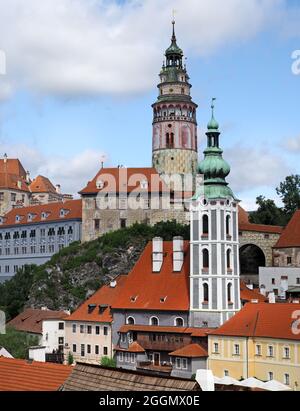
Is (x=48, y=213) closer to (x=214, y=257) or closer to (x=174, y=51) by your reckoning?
(x=174, y=51)

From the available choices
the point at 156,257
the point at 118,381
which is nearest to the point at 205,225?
the point at 156,257

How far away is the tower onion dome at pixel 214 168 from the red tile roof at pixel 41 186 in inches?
Answer: 1652

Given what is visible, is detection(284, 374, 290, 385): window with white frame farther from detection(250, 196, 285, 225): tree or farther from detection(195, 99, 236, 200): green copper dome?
detection(250, 196, 285, 225): tree

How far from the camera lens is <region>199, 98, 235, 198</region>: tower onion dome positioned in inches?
1444

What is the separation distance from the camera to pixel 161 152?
60.2m

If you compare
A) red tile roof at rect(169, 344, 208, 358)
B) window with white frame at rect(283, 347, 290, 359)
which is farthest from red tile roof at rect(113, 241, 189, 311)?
window with white frame at rect(283, 347, 290, 359)

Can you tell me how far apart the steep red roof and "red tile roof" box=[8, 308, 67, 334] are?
14752 mm

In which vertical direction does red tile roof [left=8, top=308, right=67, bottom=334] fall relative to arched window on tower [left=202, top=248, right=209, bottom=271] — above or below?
below

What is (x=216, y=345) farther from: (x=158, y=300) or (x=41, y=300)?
(x=41, y=300)

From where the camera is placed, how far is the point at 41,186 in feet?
258

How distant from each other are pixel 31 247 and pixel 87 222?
29.0 ft

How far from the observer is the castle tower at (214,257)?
3522 centimetres

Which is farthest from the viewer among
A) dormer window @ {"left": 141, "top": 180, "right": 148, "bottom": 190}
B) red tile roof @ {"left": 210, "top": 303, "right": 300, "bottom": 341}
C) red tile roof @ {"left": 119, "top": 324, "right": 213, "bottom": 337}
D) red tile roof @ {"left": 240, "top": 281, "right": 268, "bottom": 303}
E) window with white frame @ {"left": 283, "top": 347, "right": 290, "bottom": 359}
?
dormer window @ {"left": 141, "top": 180, "right": 148, "bottom": 190}
